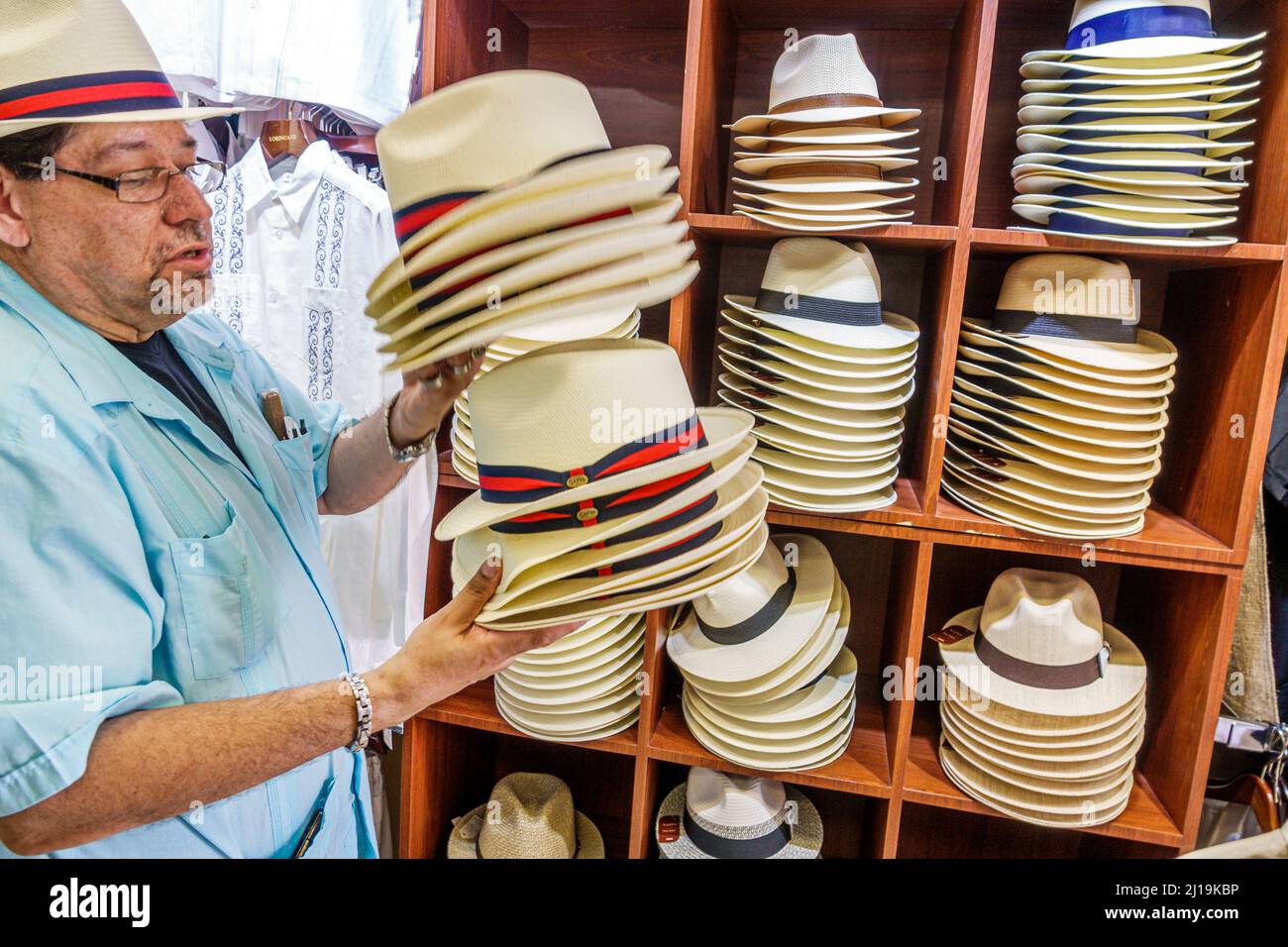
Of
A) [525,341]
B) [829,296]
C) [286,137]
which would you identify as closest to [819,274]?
[829,296]

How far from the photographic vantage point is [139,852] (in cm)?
115

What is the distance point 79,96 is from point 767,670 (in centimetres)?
149

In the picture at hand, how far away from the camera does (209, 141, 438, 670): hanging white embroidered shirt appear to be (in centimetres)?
211

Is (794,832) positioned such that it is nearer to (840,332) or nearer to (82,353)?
(840,332)

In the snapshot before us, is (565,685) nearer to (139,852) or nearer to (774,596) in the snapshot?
(774,596)

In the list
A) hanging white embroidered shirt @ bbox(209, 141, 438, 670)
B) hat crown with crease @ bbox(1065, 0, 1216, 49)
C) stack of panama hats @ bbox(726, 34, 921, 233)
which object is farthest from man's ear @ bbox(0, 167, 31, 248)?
hat crown with crease @ bbox(1065, 0, 1216, 49)

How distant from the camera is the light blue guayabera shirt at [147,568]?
0.93 metres

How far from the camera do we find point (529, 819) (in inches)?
79.8

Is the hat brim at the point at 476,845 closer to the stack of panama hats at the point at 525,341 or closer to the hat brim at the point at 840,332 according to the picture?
the stack of panama hats at the point at 525,341

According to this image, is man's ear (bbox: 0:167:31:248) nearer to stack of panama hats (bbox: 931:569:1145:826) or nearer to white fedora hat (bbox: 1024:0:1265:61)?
white fedora hat (bbox: 1024:0:1265:61)

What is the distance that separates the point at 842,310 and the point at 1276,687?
1307mm

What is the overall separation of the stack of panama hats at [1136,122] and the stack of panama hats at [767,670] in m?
0.91
